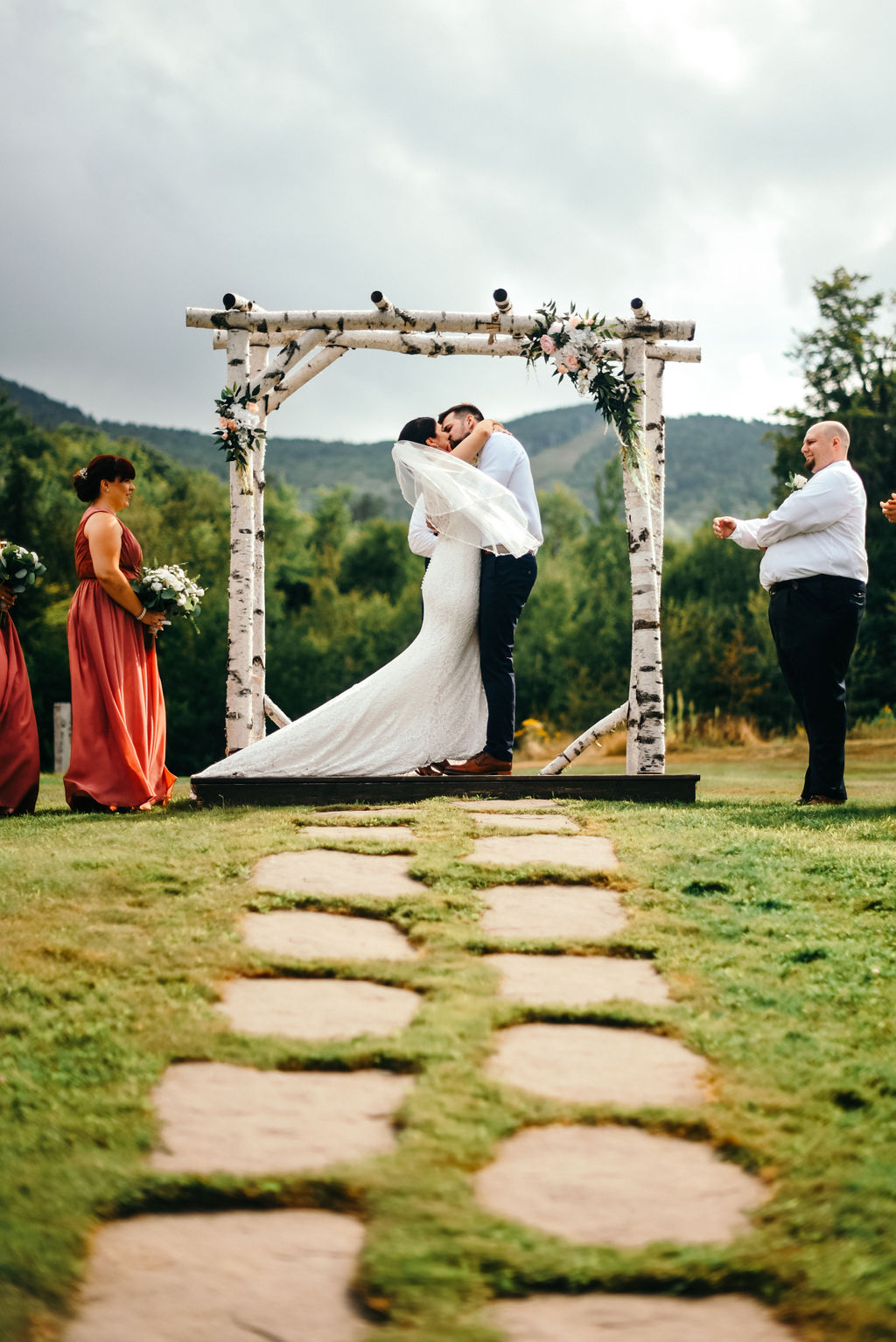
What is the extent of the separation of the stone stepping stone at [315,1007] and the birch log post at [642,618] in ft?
16.3

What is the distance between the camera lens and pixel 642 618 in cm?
822

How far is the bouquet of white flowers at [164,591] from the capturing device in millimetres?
7250

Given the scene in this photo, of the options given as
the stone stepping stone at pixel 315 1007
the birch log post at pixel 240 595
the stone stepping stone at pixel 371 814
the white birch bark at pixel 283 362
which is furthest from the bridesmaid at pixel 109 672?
the stone stepping stone at pixel 315 1007

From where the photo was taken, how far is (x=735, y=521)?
→ 7512 millimetres

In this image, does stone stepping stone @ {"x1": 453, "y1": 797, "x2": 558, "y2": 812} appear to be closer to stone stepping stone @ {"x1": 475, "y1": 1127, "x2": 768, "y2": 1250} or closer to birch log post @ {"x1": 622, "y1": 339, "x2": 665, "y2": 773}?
birch log post @ {"x1": 622, "y1": 339, "x2": 665, "y2": 773}

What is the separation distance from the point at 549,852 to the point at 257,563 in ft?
13.7

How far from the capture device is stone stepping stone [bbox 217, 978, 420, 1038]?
10.0ft

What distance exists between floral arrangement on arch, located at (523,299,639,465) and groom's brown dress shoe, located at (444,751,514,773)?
2.33 metres

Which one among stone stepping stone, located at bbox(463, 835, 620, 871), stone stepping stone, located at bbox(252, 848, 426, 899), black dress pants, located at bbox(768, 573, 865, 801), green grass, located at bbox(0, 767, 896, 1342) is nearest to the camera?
green grass, located at bbox(0, 767, 896, 1342)

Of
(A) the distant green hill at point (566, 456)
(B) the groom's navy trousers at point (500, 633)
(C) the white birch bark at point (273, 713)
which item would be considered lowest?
(C) the white birch bark at point (273, 713)

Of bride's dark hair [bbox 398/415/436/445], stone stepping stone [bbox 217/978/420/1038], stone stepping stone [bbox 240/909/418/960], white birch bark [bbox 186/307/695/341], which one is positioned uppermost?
white birch bark [bbox 186/307/695/341]

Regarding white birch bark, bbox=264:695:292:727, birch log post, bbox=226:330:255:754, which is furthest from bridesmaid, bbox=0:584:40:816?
white birch bark, bbox=264:695:292:727

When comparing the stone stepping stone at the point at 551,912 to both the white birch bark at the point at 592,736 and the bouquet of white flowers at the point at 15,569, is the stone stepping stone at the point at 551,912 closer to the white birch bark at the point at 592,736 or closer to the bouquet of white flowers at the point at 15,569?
the white birch bark at the point at 592,736

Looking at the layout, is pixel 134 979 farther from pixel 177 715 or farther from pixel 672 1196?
pixel 177 715
